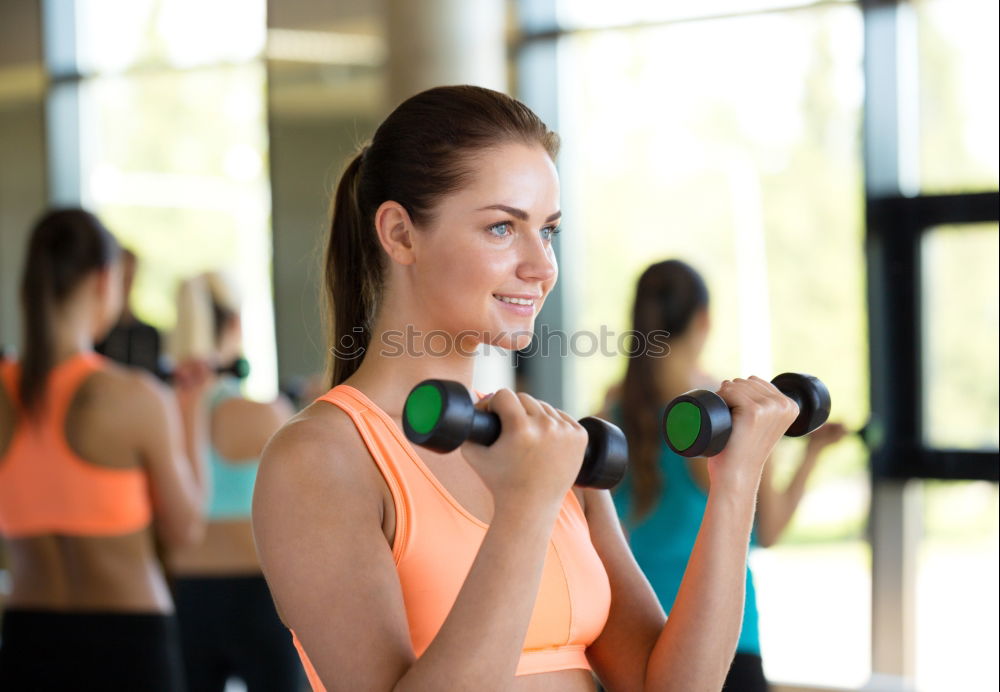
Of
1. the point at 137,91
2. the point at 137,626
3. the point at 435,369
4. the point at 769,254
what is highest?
the point at 137,91

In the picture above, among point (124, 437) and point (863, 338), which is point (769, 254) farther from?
point (124, 437)

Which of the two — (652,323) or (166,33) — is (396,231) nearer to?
(652,323)

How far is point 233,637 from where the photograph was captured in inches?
125

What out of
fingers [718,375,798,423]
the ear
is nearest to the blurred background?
the ear

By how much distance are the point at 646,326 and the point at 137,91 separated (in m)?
3.25

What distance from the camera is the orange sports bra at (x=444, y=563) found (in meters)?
1.18

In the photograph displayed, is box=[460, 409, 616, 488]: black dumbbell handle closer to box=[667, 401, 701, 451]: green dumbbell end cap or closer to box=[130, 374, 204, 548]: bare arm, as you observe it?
box=[667, 401, 701, 451]: green dumbbell end cap

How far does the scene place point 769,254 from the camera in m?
→ 3.70

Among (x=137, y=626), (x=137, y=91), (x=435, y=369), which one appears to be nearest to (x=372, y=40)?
(x=137, y=91)

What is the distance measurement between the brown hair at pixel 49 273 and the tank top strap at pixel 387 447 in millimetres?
1543

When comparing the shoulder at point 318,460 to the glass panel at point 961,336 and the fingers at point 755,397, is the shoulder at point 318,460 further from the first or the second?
the glass panel at point 961,336

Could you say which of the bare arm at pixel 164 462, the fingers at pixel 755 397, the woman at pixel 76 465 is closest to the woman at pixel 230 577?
the bare arm at pixel 164 462

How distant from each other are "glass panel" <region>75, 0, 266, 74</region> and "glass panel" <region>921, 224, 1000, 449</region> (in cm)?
282

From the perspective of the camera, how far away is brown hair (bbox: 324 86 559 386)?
4.33 ft
